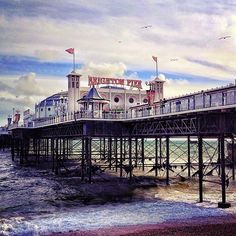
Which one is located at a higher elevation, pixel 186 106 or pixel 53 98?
pixel 53 98

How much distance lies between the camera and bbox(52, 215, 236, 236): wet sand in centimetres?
1941

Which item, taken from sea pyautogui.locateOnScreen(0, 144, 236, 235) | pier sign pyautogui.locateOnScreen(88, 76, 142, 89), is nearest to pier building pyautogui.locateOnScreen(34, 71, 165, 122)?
pier sign pyautogui.locateOnScreen(88, 76, 142, 89)

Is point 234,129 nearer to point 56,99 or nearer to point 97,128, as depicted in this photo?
point 97,128

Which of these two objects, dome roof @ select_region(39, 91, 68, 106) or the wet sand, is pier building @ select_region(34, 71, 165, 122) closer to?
dome roof @ select_region(39, 91, 68, 106)

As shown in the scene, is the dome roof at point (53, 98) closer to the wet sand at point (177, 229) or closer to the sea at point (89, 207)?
the sea at point (89, 207)

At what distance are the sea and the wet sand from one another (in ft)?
2.78

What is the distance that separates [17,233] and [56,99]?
74.1m

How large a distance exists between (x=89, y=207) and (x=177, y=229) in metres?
8.53

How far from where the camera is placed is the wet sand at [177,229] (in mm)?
19406

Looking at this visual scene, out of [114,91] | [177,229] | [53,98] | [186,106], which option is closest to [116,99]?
[114,91]

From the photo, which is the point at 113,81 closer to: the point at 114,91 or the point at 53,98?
the point at 114,91

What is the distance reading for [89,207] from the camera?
88.1ft

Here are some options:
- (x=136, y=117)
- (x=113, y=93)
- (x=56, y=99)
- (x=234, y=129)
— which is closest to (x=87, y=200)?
(x=136, y=117)

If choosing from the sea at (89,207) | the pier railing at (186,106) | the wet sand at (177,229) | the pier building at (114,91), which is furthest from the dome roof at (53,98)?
the wet sand at (177,229)
